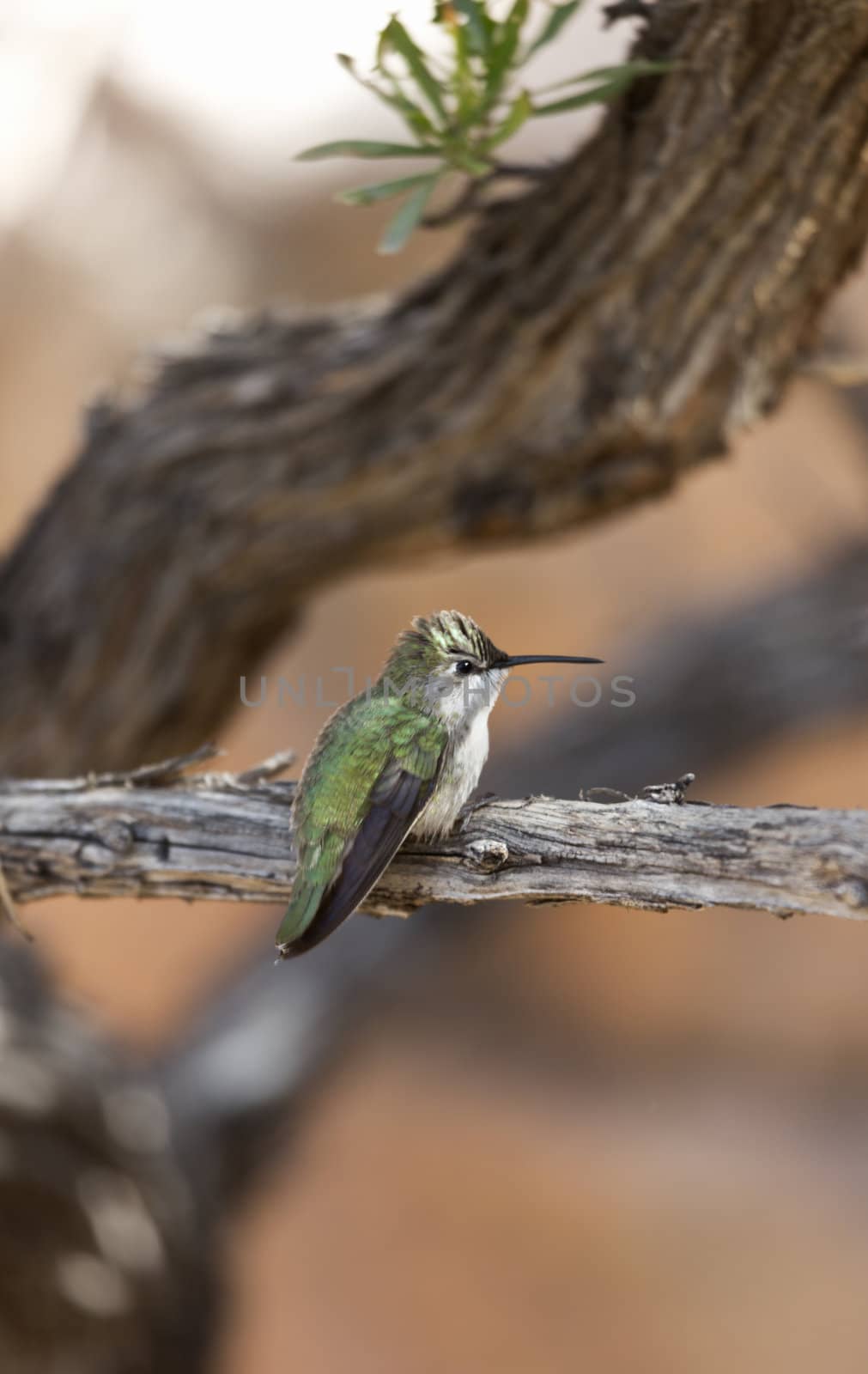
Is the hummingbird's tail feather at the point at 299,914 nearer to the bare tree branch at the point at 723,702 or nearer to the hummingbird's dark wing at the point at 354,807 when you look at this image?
the hummingbird's dark wing at the point at 354,807

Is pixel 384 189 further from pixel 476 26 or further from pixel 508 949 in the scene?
pixel 508 949

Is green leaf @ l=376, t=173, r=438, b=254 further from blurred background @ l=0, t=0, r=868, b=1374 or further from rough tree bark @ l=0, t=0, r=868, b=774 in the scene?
blurred background @ l=0, t=0, r=868, b=1374

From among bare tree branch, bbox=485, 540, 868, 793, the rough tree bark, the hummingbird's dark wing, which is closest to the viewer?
the hummingbird's dark wing

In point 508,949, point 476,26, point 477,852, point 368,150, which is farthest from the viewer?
point 508,949

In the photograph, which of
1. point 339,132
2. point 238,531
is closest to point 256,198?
point 339,132

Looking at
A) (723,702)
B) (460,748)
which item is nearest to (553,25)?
(460,748)

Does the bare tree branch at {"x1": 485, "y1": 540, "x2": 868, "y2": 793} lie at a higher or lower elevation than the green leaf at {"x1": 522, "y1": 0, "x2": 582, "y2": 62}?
lower

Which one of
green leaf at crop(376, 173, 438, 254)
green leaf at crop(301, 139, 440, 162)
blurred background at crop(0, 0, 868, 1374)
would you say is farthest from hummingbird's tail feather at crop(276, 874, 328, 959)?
blurred background at crop(0, 0, 868, 1374)

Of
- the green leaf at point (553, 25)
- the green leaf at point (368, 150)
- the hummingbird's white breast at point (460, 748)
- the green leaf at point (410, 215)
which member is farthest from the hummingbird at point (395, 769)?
the green leaf at point (553, 25)
